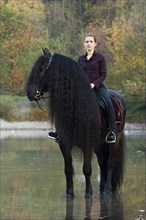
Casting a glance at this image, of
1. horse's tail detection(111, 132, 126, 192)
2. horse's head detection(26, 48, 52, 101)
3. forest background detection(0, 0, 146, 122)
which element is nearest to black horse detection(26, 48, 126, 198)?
horse's head detection(26, 48, 52, 101)

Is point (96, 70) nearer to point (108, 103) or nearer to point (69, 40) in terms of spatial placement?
point (108, 103)

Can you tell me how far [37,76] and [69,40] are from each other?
5843cm

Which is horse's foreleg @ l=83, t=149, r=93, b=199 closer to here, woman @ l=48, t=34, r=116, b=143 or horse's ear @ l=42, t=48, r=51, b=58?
woman @ l=48, t=34, r=116, b=143

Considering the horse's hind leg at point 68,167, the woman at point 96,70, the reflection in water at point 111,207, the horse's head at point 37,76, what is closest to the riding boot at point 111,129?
the woman at point 96,70

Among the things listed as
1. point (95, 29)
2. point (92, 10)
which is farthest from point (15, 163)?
point (92, 10)

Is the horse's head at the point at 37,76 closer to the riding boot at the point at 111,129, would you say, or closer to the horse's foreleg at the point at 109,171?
the riding boot at the point at 111,129

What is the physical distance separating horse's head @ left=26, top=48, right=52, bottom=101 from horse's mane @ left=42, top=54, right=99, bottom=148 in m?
0.07

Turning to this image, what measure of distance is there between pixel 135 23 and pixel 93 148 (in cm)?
3711

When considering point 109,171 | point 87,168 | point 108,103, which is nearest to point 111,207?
point 87,168

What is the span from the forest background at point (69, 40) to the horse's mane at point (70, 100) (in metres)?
30.3

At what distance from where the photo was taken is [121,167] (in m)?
11.5

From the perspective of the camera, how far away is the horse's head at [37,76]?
31.5 feet

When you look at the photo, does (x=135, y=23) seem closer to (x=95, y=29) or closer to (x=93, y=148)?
(x=95, y=29)

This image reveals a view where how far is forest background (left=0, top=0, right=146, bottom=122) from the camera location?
43.3 meters
